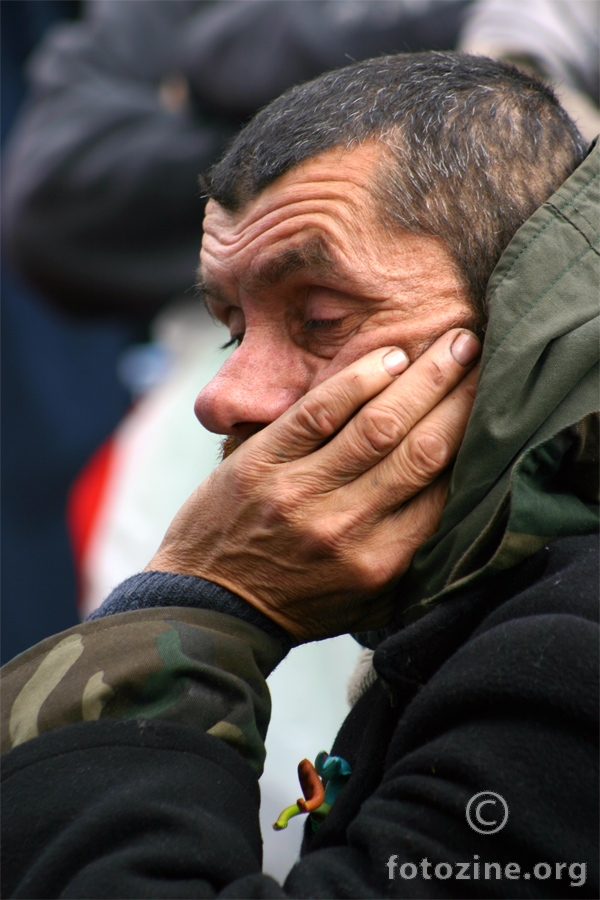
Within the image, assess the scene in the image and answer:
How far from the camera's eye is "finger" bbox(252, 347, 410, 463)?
1816 millimetres

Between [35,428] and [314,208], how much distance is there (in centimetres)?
598

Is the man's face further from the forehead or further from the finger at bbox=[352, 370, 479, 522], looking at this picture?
the finger at bbox=[352, 370, 479, 522]

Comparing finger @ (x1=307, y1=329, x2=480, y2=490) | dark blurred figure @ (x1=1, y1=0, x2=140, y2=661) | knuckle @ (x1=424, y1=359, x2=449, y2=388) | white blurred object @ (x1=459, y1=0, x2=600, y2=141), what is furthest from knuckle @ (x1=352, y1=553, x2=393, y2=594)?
dark blurred figure @ (x1=1, y1=0, x2=140, y2=661)

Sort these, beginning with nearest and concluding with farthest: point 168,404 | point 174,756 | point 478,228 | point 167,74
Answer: point 174,756
point 478,228
point 168,404
point 167,74

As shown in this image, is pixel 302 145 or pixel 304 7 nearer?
pixel 302 145

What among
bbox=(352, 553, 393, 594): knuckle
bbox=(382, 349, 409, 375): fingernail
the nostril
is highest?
bbox=(382, 349, 409, 375): fingernail

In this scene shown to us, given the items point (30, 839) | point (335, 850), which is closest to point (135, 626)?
point (30, 839)

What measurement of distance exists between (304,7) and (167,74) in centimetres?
140

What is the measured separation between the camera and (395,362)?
72.5 inches

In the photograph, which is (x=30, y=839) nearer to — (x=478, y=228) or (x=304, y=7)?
(x=478, y=228)

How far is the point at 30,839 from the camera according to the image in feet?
4.83

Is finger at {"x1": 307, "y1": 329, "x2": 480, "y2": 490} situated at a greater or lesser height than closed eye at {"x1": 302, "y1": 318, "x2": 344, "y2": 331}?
lesser

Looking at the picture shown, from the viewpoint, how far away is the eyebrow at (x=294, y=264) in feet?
6.17

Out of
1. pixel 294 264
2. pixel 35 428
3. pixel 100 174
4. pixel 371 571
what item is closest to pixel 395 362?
pixel 294 264
